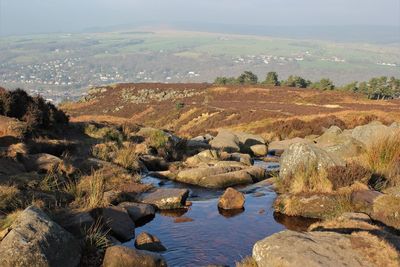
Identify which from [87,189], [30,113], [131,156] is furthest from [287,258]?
[30,113]

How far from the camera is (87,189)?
14.8 metres

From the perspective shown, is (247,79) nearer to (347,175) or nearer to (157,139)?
(157,139)

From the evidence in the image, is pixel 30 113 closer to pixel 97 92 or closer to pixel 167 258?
pixel 167 258

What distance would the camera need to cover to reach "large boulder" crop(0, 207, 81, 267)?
921 centimetres

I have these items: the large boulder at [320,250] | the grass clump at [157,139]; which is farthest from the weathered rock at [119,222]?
the grass clump at [157,139]

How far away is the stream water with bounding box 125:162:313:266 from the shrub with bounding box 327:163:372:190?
80.1 inches

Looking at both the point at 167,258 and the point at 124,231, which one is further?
the point at 124,231

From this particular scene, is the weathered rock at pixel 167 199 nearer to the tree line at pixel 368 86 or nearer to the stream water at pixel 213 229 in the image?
the stream water at pixel 213 229

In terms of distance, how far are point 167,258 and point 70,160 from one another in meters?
8.89

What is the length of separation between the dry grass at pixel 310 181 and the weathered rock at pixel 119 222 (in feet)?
18.4

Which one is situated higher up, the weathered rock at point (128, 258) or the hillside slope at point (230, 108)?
the weathered rock at point (128, 258)

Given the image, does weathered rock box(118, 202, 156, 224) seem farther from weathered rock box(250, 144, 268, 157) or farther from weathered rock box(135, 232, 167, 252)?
weathered rock box(250, 144, 268, 157)

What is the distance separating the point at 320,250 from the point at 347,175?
669 centimetres

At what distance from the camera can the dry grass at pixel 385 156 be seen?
16.3 meters
